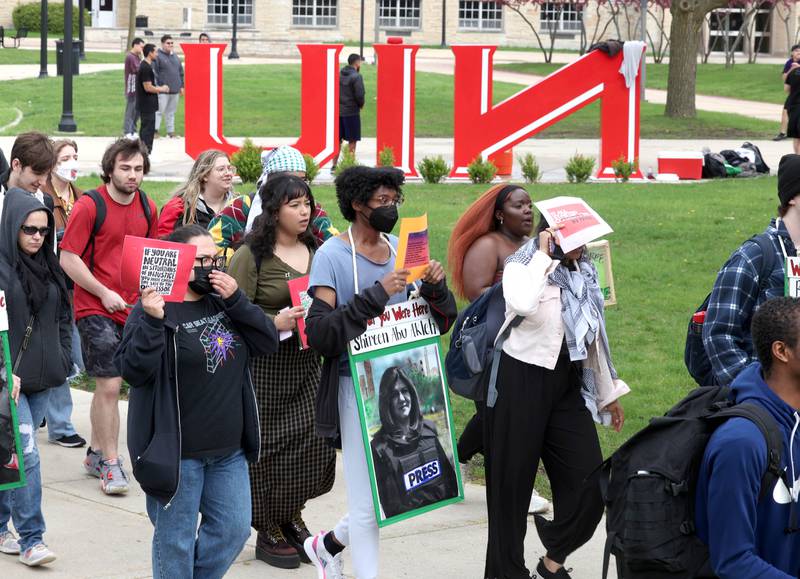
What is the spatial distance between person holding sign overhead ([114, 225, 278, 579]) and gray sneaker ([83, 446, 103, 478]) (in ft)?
8.82

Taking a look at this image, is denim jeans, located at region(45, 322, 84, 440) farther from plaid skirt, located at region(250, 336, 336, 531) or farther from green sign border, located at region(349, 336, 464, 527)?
green sign border, located at region(349, 336, 464, 527)

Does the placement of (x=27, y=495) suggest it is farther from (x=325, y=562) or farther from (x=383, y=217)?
(x=383, y=217)

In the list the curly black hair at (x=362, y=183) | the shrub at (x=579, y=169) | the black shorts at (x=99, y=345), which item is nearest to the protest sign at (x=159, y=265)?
the curly black hair at (x=362, y=183)

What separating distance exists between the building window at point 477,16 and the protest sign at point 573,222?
63072 mm

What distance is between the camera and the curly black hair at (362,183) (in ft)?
17.6

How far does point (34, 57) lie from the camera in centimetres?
4703

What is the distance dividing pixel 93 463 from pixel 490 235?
9.62 feet

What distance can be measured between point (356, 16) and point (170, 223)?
5994 cm

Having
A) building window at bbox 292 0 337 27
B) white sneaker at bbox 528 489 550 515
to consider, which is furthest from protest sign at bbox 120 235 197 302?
building window at bbox 292 0 337 27

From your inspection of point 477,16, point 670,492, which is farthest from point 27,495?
point 477,16

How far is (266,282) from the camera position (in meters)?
6.22

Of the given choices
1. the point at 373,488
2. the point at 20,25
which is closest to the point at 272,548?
the point at 373,488

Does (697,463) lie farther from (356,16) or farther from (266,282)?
(356,16)

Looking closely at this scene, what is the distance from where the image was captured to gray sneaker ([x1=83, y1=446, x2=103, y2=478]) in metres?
7.57
